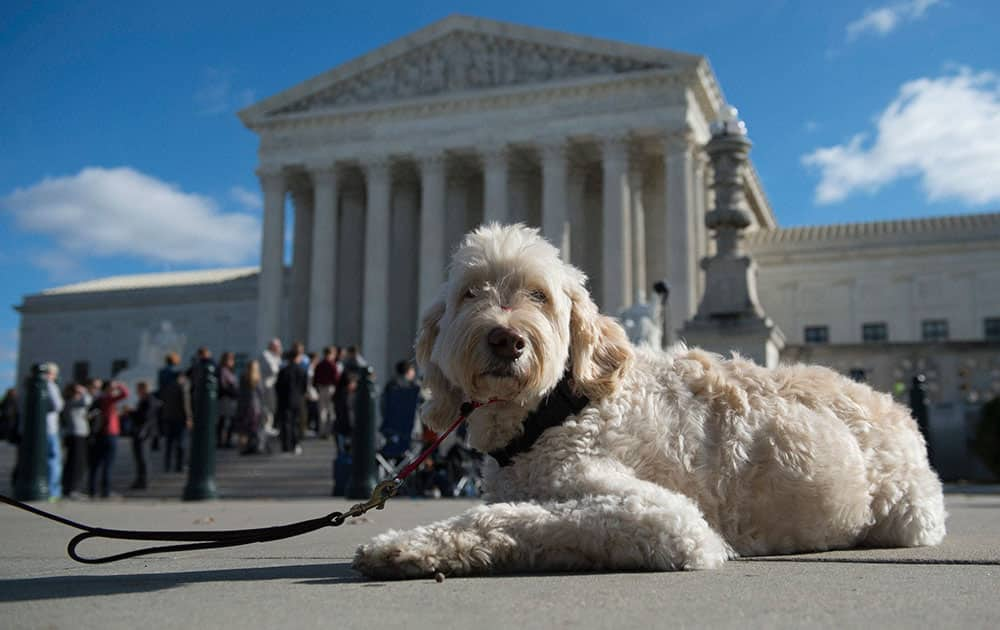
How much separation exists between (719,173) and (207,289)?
49649 millimetres

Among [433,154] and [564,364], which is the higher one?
[433,154]

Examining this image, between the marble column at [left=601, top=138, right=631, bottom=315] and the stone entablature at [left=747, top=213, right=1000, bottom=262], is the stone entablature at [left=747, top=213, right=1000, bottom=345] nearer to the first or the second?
the stone entablature at [left=747, top=213, right=1000, bottom=262]

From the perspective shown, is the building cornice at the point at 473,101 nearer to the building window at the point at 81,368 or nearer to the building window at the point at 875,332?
the building window at the point at 875,332

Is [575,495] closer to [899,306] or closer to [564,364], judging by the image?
[564,364]

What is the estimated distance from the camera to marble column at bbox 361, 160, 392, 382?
46.6 m

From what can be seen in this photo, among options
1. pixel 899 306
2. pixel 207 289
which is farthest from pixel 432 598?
pixel 207 289

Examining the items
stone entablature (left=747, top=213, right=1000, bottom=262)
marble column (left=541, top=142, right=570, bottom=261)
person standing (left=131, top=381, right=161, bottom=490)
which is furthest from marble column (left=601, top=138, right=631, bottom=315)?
person standing (left=131, top=381, right=161, bottom=490)

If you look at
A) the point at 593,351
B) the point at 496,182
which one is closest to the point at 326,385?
the point at 593,351

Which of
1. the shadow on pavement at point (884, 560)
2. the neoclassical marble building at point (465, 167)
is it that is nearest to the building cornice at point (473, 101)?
the neoclassical marble building at point (465, 167)

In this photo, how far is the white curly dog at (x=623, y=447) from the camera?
11.2 ft

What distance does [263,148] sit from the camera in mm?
50625

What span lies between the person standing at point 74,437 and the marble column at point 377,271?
3018cm

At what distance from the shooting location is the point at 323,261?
159 ft

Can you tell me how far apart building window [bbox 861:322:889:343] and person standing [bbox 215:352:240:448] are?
36.1 meters
